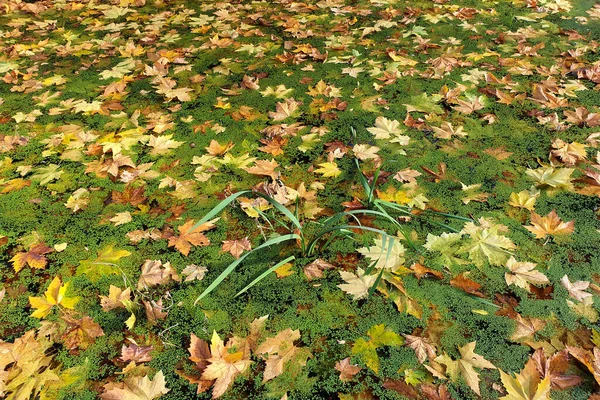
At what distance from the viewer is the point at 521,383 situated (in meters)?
1.27

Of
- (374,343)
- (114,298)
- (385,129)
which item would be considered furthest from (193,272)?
(385,129)

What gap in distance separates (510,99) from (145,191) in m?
2.28

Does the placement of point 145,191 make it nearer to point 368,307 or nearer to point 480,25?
point 368,307

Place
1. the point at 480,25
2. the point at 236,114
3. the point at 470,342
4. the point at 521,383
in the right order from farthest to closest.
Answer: the point at 480,25 < the point at 236,114 < the point at 470,342 < the point at 521,383

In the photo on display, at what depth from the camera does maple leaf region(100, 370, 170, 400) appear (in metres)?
1.29

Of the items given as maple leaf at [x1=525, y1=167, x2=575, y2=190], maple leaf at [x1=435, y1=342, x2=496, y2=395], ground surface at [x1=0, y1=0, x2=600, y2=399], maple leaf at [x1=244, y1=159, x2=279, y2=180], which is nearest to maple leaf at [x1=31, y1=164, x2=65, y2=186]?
ground surface at [x1=0, y1=0, x2=600, y2=399]

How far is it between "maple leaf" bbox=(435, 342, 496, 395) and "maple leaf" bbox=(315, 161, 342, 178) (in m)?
1.04

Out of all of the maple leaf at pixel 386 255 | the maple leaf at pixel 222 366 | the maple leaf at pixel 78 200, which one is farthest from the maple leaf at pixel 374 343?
the maple leaf at pixel 78 200

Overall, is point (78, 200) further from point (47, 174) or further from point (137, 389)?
point (137, 389)

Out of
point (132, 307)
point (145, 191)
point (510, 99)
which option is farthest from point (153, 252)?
point (510, 99)

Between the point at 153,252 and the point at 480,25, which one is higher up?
the point at 480,25

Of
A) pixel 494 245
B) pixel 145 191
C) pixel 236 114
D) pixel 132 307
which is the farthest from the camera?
pixel 236 114

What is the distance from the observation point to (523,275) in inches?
62.8

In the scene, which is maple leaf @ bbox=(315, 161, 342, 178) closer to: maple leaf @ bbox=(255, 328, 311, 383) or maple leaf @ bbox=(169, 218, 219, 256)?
maple leaf @ bbox=(169, 218, 219, 256)
